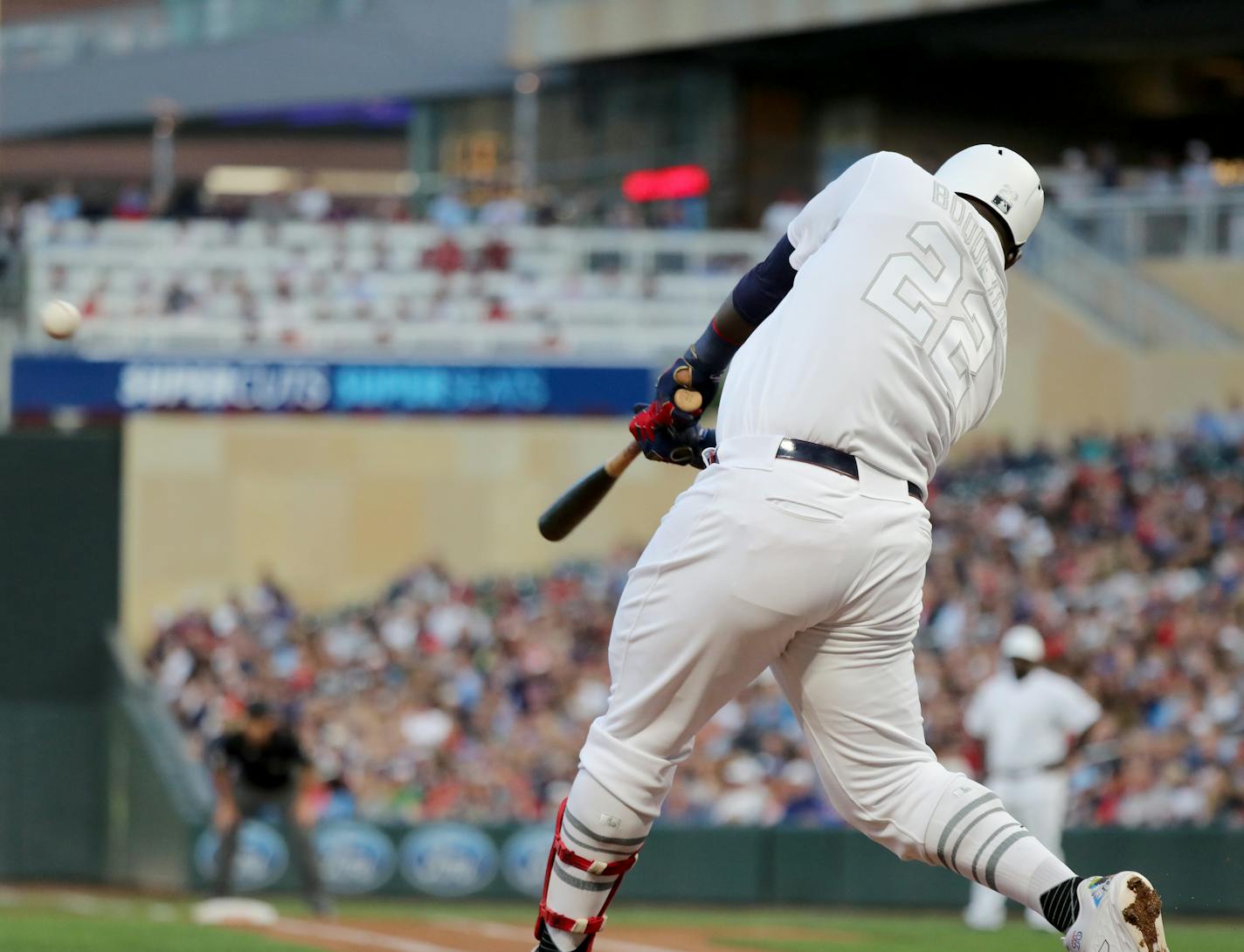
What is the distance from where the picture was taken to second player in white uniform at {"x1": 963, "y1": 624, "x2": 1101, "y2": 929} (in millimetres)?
11969

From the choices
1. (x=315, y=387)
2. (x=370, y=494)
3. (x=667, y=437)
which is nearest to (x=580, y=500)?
(x=667, y=437)

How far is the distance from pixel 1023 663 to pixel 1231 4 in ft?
56.5

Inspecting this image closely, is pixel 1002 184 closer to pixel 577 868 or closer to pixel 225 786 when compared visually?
pixel 577 868

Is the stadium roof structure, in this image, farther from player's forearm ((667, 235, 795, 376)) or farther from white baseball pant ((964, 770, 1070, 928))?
player's forearm ((667, 235, 795, 376))

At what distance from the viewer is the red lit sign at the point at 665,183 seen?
1218 inches

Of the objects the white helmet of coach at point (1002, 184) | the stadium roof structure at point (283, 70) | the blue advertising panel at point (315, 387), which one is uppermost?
the stadium roof structure at point (283, 70)

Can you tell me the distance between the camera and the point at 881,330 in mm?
4211

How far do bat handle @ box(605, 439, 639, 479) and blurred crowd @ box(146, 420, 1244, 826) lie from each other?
9.20 m

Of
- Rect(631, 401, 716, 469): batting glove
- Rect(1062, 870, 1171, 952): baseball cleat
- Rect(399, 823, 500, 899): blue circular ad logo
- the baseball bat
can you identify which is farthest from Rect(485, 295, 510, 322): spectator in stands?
Rect(1062, 870, 1171, 952): baseball cleat

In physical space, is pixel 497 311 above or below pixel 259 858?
above

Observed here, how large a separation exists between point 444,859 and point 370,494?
26.1ft

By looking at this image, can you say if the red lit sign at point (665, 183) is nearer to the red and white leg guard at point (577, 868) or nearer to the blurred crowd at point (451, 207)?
the blurred crowd at point (451, 207)

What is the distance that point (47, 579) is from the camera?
65.5 ft

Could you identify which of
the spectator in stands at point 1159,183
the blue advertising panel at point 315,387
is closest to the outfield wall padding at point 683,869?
the blue advertising panel at point 315,387
